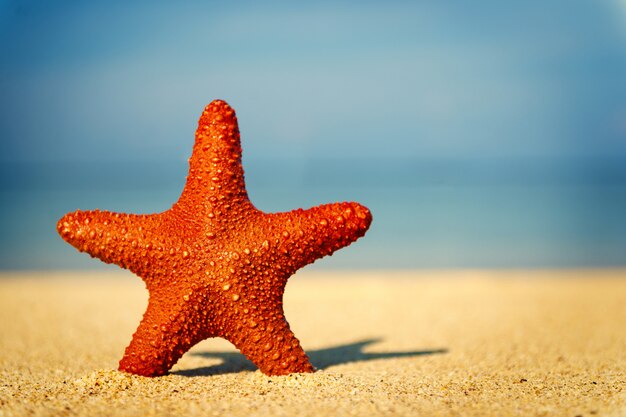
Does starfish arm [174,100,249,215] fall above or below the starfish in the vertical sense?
above

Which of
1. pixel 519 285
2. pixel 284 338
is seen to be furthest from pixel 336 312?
pixel 284 338

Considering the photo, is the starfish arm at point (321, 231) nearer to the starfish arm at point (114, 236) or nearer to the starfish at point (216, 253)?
the starfish at point (216, 253)

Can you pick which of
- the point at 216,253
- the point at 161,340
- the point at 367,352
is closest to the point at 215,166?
the point at 216,253

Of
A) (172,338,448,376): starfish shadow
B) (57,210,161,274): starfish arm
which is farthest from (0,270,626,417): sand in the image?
(57,210,161,274): starfish arm

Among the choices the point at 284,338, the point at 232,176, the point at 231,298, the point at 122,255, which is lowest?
the point at 284,338

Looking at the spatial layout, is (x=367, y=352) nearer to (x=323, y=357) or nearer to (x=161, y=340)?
(x=323, y=357)

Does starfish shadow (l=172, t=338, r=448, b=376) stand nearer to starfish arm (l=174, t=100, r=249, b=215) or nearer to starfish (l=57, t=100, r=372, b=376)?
starfish (l=57, t=100, r=372, b=376)

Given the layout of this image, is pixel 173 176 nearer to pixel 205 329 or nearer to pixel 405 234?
pixel 405 234

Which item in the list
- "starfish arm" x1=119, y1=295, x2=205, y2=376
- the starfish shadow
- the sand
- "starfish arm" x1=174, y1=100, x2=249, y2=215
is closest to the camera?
the sand
